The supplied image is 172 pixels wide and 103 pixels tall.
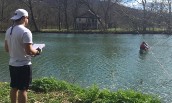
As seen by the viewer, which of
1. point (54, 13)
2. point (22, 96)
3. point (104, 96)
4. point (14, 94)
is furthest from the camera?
point (54, 13)

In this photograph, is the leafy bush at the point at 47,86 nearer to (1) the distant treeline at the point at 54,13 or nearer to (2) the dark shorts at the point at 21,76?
(2) the dark shorts at the point at 21,76

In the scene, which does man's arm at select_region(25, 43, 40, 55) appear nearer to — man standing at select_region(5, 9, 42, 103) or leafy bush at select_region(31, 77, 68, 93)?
man standing at select_region(5, 9, 42, 103)

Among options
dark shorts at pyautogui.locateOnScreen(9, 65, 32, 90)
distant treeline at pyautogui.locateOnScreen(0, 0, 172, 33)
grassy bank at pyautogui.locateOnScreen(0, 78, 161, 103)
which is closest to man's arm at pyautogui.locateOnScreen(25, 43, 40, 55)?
dark shorts at pyautogui.locateOnScreen(9, 65, 32, 90)

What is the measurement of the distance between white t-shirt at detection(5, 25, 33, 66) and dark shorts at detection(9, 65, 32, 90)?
73 millimetres

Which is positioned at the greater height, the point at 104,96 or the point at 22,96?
the point at 22,96

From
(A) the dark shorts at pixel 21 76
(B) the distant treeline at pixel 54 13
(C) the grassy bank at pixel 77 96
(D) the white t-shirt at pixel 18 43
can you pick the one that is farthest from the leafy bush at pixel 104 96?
(B) the distant treeline at pixel 54 13

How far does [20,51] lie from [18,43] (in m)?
0.13

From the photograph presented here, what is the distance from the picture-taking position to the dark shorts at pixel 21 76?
5465mm

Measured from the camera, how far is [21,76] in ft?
18.0

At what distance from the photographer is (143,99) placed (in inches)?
275

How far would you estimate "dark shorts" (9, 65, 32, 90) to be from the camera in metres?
5.46

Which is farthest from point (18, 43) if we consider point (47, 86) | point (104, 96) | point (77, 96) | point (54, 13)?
point (54, 13)

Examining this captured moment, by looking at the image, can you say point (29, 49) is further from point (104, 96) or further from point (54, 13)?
point (54, 13)

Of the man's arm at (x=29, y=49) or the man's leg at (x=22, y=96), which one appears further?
the man's leg at (x=22, y=96)
